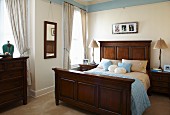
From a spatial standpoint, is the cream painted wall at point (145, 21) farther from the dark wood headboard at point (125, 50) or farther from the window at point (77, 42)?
the window at point (77, 42)

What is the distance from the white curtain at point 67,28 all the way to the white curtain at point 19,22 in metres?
1.23

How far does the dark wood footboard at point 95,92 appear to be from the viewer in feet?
8.26

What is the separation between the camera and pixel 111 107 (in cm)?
268

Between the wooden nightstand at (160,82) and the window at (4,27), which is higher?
the window at (4,27)

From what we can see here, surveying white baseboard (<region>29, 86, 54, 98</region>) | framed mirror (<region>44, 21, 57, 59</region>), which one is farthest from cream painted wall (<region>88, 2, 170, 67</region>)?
white baseboard (<region>29, 86, 54, 98</region>)

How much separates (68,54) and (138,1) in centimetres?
278

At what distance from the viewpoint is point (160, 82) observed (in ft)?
13.3

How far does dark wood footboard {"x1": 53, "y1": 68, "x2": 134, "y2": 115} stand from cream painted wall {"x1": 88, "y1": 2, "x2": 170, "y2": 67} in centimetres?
251

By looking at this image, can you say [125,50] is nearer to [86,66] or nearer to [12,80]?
[86,66]

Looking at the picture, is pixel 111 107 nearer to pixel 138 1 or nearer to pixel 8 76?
pixel 8 76

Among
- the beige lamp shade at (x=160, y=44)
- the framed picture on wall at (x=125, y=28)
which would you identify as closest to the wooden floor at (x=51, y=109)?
the beige lamp shade at (x=160, y=44)

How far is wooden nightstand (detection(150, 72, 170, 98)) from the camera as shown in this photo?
13.0 feet

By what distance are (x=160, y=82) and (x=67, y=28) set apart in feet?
10.4

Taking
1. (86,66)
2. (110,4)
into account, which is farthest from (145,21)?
(86,66)
